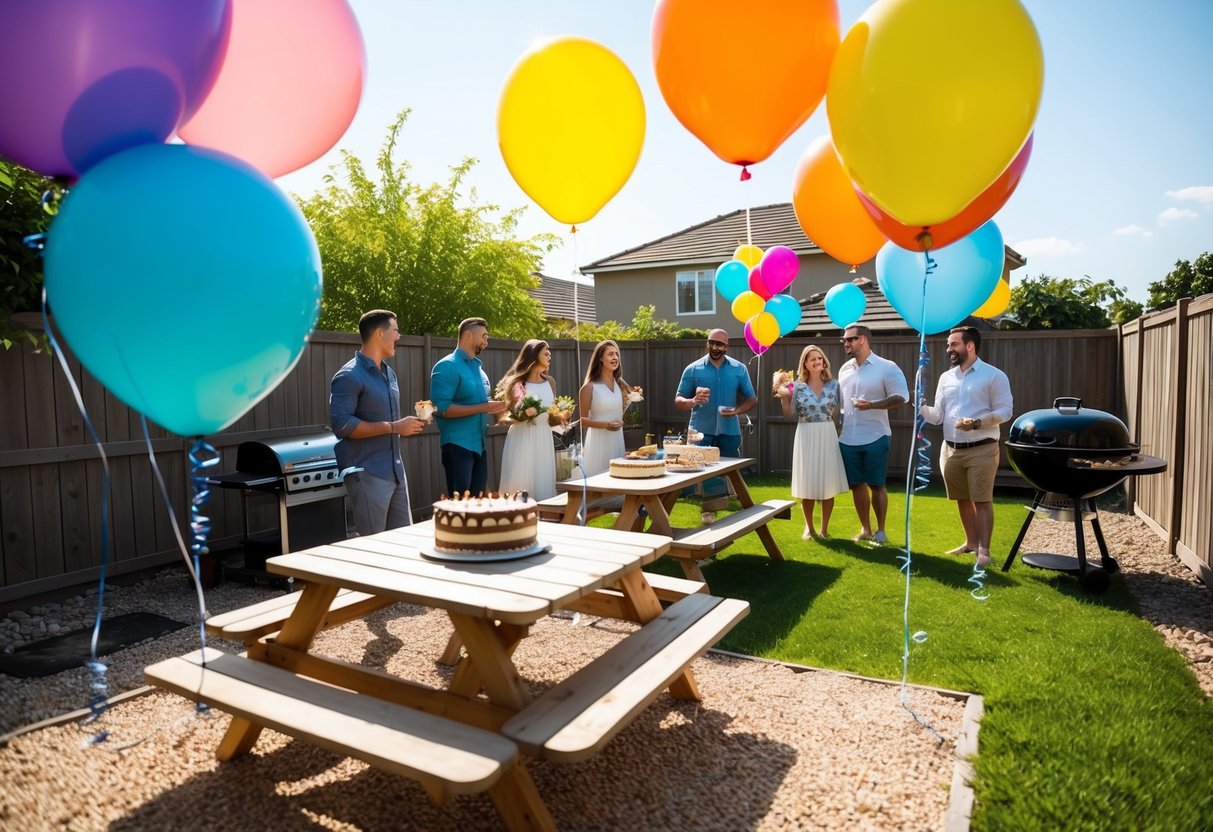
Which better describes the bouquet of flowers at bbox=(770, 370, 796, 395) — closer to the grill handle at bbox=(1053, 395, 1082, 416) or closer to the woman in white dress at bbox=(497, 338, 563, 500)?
the grill handle at bbox=(1053, 395, 1082, 416)

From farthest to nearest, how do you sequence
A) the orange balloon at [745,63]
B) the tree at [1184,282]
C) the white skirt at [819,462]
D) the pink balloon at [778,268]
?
the tree at [1184,282], the pink balloon at [778,268], the white skirt at [819,462], the orange balloon at [745,63]

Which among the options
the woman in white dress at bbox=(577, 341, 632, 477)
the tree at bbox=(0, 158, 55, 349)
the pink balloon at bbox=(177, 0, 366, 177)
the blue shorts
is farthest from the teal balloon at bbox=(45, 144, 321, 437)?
the blue shorts

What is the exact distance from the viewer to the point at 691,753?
9.68ft

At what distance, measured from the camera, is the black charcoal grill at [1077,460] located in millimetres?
4918

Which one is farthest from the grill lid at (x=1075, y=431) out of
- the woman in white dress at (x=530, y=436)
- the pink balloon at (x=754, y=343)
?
the woman in white dress at (x=530, y=436)

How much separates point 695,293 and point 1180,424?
14.0 meters

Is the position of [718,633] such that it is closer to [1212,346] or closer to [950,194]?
[950,194]

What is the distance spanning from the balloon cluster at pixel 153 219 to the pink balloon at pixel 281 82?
30cm

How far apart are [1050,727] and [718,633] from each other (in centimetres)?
138

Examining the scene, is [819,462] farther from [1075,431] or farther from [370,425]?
[370,425]

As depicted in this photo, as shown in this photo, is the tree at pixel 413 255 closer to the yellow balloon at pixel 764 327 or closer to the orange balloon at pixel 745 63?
the yellow balloon at pixel 764 327

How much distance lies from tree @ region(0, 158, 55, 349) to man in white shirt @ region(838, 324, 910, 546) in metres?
5.78

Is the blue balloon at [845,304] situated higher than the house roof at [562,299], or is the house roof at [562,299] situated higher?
the house roof at [562,299]

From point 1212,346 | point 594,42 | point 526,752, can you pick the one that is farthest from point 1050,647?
point 594,42
